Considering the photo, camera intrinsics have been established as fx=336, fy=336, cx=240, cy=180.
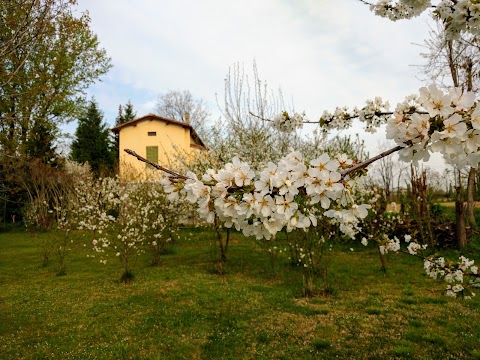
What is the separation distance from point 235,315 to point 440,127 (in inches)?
191

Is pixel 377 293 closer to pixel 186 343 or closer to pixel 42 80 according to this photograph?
pixel 186 343

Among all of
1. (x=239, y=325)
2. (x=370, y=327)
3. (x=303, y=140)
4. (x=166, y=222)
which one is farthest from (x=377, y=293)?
(x=166, y=222)

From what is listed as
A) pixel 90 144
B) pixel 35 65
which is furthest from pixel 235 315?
pixel 90 144

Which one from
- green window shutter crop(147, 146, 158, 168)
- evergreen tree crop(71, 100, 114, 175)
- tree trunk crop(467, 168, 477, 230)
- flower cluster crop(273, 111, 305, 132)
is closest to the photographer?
flower cluster crop(273, 111, 305, 132)

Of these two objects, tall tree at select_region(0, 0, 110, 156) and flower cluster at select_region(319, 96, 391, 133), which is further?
tall tree at select_region(0, 0, 110, 156)

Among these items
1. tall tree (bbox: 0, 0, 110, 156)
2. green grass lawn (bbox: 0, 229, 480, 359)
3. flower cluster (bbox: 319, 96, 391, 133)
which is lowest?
green grass lawn (bbox: 0, 229, 480, 359)

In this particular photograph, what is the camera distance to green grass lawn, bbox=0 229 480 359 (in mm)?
4195

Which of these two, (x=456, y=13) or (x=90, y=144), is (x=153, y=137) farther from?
(x=456, y=13)

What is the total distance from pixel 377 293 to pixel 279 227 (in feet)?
19.3

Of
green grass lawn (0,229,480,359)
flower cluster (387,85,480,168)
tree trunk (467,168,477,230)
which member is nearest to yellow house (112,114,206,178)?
green grass lawn (0,229,480,359)

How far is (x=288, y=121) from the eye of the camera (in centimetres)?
343

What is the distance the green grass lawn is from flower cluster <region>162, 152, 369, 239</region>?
3200mm

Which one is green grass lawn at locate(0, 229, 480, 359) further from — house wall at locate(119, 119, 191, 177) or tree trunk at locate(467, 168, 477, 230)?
house wall at locate(119, 119, 191, 177)

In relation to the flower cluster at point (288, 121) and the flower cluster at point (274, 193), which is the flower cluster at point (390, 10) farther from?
the flower cluster at point (274, 193)
